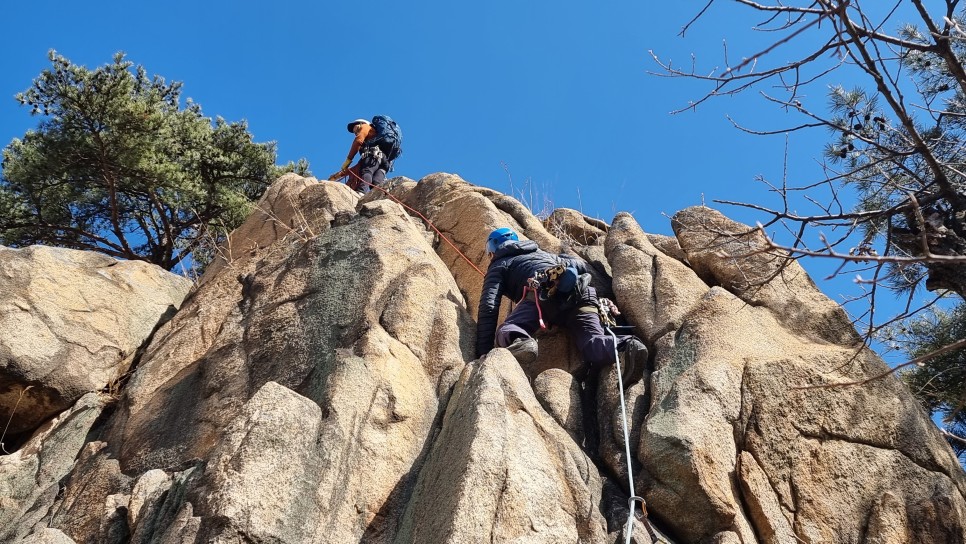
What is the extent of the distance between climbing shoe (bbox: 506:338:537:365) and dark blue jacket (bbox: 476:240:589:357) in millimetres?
653

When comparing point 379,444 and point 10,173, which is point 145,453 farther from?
point 10,173

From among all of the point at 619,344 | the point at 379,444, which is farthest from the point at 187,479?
the point at 619,344

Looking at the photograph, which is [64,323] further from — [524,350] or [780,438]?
[780,438]

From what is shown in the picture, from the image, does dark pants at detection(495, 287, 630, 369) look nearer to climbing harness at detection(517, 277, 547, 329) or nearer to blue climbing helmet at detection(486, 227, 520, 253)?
climbing harness at detection(517, 277, 547, 329)

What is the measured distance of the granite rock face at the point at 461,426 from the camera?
5828 mm

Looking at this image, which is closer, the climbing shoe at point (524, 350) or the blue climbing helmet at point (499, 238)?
the climbing shoe at point (524, 350)

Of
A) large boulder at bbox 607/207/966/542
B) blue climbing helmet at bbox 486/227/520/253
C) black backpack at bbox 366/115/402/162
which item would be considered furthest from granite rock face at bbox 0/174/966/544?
black backpack at bbox 366/115/402/162

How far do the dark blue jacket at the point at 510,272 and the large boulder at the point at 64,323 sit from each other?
4.02m

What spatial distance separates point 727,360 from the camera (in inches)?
292

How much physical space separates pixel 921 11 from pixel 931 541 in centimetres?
378

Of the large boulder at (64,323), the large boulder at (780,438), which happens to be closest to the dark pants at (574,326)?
the large boulder at (780,438)

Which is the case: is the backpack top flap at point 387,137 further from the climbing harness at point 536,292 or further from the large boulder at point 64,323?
the climbing harness at point 536,292

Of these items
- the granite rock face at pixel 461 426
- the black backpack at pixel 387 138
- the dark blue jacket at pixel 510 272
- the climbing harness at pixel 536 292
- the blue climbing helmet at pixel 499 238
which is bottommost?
the granite rock face at pixel 461 426

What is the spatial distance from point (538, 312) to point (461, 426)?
2.62 metres
